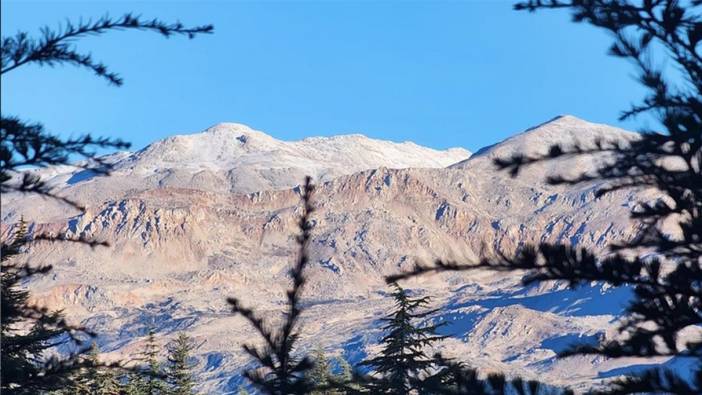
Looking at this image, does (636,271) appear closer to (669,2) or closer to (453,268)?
(453,268)

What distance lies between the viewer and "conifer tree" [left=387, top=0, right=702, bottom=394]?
28.9 feet

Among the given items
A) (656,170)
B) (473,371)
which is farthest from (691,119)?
(473,371)

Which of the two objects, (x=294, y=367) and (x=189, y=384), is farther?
(x=189, y=384)

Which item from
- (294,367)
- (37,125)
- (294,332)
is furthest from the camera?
(37,125)

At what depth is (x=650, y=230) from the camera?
32.9 feet

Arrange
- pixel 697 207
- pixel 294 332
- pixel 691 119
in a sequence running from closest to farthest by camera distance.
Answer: pixel 294 332 → pixel 691 119 → pixel 697 207

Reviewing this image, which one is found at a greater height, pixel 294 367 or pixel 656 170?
pixel 656 170

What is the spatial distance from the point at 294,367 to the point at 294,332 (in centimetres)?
55

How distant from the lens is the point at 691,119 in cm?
916

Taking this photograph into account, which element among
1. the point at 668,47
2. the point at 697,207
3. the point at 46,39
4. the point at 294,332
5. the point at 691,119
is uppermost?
the point at 46,39

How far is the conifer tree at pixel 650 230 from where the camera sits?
8.80m

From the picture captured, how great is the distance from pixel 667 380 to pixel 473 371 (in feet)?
4.98

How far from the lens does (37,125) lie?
1076 cm

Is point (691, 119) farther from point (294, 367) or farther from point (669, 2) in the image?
point (294, 367)
